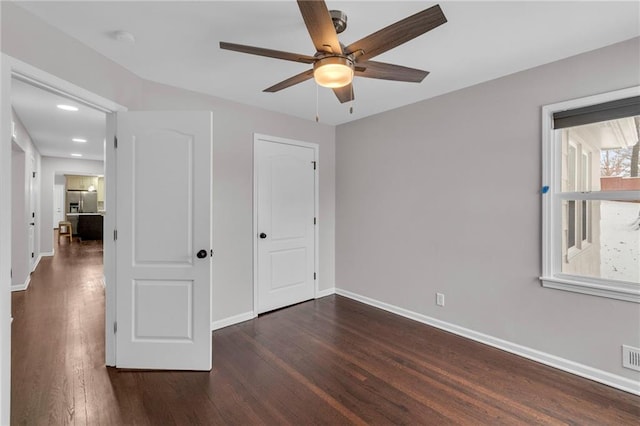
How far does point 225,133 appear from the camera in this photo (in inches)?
131

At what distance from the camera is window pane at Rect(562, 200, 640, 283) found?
2.25 m

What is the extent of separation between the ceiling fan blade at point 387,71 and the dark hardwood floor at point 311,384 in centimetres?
218

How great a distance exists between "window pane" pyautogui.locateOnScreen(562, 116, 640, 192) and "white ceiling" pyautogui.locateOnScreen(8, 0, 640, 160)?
0.63 meters

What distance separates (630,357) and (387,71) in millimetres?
2656

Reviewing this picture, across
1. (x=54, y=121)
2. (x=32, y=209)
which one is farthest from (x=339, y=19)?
(x=32, y=209)

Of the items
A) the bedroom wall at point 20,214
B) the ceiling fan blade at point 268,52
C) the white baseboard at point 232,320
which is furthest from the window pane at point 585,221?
the bedroom wall at point 20,214

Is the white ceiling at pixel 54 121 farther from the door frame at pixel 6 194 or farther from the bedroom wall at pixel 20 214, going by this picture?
→ the door frame at pixel 6 194

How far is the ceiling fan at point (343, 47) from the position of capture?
1.36 metres

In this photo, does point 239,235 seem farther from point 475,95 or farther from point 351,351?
point 475,95

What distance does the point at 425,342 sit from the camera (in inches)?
116

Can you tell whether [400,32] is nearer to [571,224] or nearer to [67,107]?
[571,224]

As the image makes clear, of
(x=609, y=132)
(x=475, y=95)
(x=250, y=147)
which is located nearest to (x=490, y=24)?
(x=475, y=95)

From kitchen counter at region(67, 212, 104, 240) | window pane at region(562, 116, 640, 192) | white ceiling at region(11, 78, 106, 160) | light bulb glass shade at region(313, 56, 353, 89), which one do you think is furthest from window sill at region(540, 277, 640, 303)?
kitchen counter at region(67, 212, 104, 240)

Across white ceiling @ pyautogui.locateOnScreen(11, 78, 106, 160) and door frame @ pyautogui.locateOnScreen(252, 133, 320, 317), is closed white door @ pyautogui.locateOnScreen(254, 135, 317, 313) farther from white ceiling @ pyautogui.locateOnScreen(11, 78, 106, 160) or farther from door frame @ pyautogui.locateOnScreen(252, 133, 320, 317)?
white ceiling @ pyautogui.locateOnScreen(11, 78, 106, 160)
